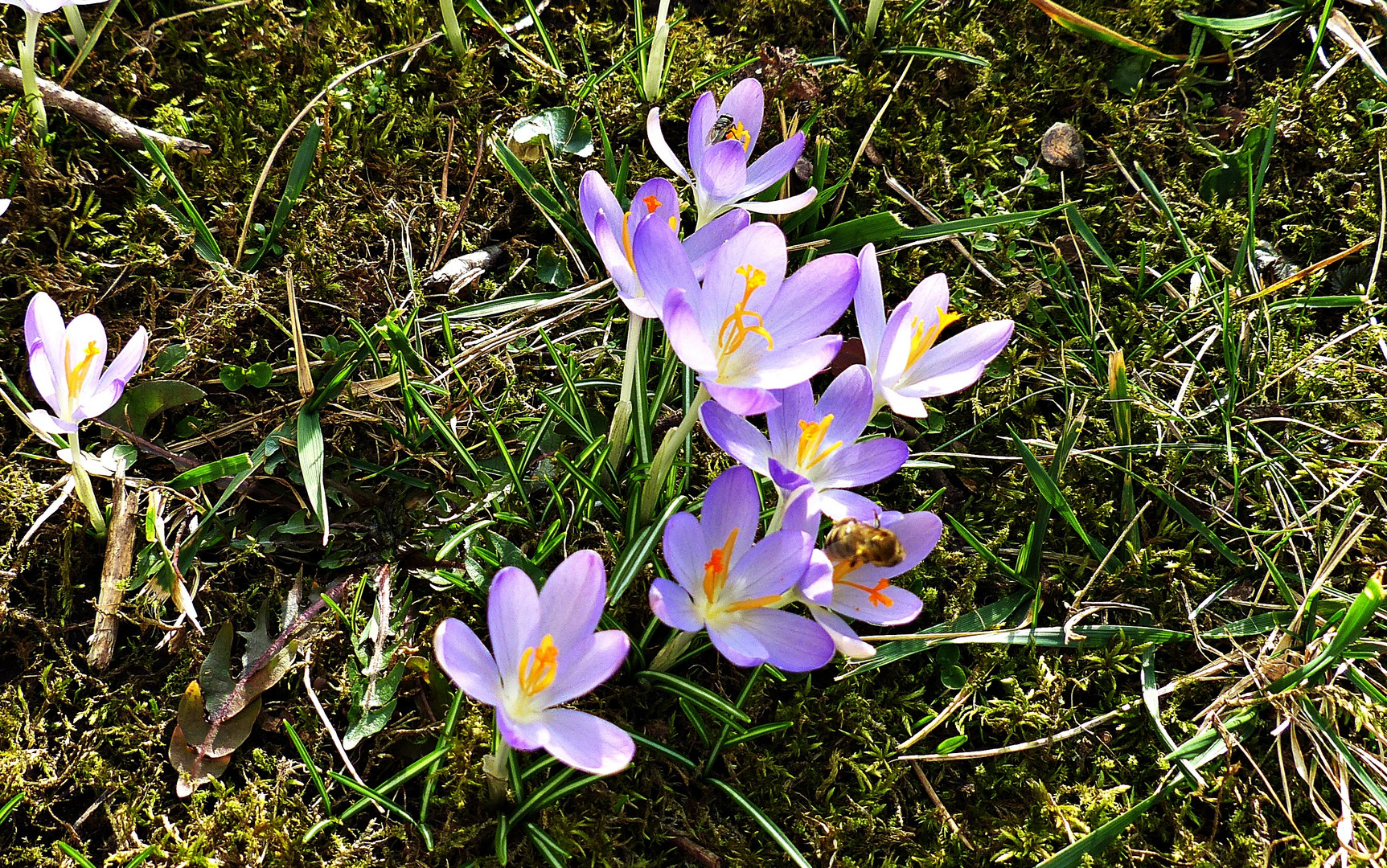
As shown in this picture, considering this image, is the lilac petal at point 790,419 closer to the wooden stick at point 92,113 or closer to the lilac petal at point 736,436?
the lilac petal at point 736,436

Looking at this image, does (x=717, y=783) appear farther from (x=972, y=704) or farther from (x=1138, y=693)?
(x=1138, y=693)

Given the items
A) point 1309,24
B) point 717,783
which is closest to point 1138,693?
point 717,783

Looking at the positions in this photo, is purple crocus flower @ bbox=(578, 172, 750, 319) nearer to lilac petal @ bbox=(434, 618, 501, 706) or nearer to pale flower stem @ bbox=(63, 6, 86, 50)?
lilac petal @ bbox=(434, 618, 501, 706)

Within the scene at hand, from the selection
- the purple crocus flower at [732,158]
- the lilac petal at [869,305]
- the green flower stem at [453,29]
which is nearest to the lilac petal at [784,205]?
the purple crocus flower at [732,158]

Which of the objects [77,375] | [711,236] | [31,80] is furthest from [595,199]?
[31,80]

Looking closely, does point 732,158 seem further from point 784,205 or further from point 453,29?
point 453,29

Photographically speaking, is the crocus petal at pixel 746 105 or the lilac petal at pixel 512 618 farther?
the crocus petal at pixel 746 105
